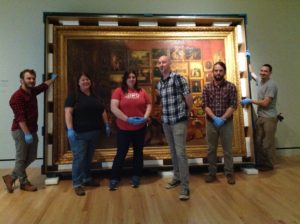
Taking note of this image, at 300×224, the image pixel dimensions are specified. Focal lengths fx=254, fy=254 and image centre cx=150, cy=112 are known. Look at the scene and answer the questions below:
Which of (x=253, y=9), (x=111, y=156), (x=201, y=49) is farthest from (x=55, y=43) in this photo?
(x=253, y=9)

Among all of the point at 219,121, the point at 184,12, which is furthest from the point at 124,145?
the point at 184,12

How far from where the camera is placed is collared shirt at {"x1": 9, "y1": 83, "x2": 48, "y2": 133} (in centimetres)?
265

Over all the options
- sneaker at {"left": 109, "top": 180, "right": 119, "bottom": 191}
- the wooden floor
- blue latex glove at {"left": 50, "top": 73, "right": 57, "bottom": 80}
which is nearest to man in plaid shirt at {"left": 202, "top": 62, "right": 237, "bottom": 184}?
the wooden floor

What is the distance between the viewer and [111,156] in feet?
10.5

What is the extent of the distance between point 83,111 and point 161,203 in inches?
48.0

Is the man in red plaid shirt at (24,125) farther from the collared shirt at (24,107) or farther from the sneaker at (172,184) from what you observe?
the sneaker at (172,184)

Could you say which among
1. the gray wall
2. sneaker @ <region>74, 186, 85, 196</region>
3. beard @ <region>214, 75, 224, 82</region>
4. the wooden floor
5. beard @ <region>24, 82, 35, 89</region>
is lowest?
the wooden floor

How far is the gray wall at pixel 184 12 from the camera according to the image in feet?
11.9

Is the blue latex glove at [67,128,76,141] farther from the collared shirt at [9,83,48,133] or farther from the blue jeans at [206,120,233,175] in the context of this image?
the blue jeans at [206,120,233,175]

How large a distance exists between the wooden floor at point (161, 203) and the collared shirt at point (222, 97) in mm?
843

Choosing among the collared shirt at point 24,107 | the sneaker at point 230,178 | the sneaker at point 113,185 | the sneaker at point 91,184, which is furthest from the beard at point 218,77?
the collared shirt at point 24,107

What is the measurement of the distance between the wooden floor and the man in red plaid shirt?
16cm

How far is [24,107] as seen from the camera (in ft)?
8.91

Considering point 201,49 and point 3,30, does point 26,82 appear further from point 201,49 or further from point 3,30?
point 201,49
